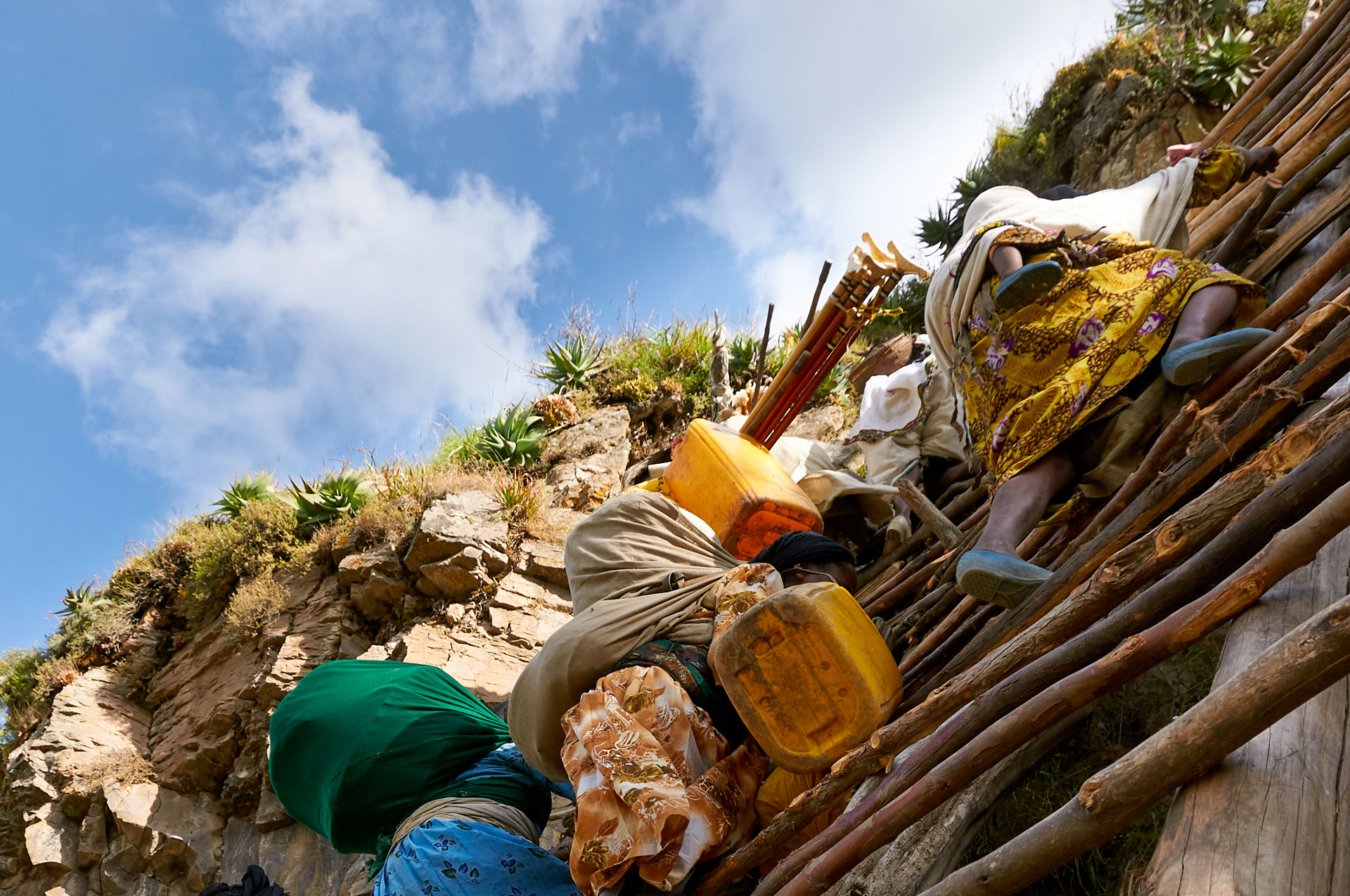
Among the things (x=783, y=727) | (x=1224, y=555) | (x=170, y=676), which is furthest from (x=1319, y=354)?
(x=170, y=676)

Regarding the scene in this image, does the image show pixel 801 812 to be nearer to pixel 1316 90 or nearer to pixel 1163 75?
pixel 1316 90

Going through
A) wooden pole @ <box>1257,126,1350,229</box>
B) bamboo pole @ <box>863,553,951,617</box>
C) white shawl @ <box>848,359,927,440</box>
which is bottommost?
bamboo pole @ <box>863,553,951,617</box>

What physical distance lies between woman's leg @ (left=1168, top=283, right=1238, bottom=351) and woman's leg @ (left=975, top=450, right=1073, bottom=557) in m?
0.54

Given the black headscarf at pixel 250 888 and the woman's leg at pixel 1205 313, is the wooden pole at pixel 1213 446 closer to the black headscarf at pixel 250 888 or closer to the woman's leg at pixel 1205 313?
the woman's leg at pixel 1205 313

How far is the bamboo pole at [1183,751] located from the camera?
141 centimetres

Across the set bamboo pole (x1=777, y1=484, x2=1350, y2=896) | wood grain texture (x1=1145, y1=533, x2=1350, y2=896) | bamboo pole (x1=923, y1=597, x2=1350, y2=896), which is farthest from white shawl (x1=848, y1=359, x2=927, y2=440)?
bamboo pole (x1=923, y1=597, x2=1350, y2=896)

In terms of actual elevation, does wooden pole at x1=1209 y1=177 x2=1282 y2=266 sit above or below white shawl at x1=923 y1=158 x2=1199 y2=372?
below

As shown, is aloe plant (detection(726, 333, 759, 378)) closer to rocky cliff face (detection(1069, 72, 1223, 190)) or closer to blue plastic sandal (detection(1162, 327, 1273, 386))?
rocky cliff face (detection(1069, 72, 1223, 190))

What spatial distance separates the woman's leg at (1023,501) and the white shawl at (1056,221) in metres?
0.78

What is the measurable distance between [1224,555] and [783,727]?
4.04 feet

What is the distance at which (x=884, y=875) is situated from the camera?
Answer: 7.79 ft

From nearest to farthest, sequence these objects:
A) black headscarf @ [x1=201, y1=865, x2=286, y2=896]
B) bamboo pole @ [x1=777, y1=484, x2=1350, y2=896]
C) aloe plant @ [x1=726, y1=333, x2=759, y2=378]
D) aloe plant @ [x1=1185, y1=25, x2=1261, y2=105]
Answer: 1. bamboo pole @ [x1=777, y1=484, x2=1350, y2=896]
2. black headscarf @ [x1=201, y1=865, x2=286, y2=896]
3. aloe plant @ [x1=1185, y1=25, x2=1261, y2=105]
4. aloe plant @ [x1=726, y1=333, x2=759, y2=378]

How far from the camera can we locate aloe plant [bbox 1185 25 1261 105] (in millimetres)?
7848

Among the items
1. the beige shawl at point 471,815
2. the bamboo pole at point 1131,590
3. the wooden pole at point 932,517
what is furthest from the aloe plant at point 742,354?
the bamboo pole at point 1131,590
